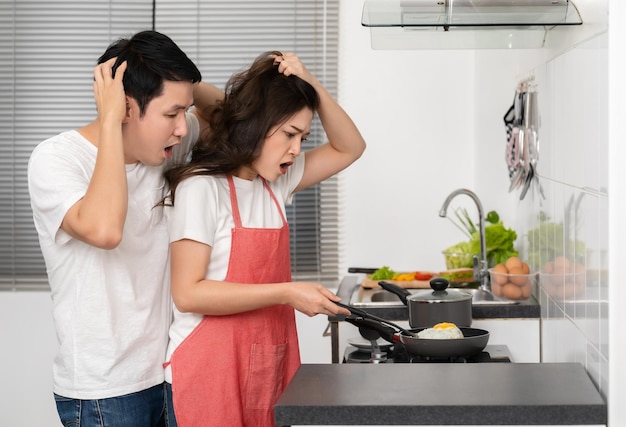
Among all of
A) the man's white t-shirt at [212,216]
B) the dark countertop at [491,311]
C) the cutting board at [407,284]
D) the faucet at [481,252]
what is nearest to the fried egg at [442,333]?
the man's white t-shirt at [212,216]

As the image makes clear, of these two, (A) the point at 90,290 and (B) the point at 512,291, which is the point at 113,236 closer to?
(A) the point at 90,290

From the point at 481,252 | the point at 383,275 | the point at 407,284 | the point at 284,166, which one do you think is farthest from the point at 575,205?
the point at 383,275

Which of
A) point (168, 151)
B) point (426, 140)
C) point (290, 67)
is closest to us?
point (168, 151)

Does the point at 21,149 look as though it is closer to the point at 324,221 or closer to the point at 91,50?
the point at 91,50

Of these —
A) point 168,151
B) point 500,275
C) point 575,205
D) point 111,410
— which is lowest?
point 111,410

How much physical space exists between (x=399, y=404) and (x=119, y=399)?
1.99 ft

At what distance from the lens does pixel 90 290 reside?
→ 5.43 ft

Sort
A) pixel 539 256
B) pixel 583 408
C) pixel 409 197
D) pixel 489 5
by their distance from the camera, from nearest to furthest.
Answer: pixel 583 408 → pixel 489 5 → pixel 539 256 → pixel 409 197

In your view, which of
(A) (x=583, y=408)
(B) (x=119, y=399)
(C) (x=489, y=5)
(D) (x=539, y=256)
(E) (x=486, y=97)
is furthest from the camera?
(E) (x=486, y=97)

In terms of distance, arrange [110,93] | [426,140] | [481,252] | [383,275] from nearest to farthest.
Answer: [110,93], [481,252], [383,275], [426,140]

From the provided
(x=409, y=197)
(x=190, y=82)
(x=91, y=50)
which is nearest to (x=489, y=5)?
(x=190, y=82)

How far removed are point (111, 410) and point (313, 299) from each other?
1.51 feet

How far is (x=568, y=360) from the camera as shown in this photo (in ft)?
6.31

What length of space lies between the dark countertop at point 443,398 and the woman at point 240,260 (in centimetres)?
24
